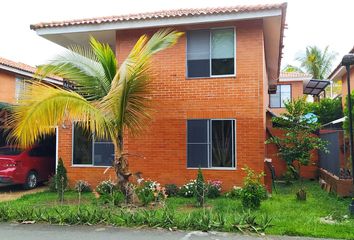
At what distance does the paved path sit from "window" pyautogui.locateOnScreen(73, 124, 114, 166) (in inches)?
193

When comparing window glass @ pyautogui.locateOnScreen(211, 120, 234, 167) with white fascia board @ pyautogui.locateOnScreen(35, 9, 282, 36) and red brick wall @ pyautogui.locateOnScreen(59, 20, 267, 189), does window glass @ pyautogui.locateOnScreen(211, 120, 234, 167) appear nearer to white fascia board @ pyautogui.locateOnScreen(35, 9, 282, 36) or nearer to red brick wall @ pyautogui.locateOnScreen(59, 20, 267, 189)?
red brick wall @ pyautogui.locateOnScreen(59, 20, 267, 189)

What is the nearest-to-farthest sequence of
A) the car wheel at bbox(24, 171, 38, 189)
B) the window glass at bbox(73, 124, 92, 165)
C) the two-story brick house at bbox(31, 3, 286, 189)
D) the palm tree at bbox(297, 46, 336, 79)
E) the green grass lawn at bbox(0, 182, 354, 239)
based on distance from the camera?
the green grass lawn at bbox(0, 182, 354, 239) → the two-story brick house at bbox(31, 3, 286, 189) → the window glass at bbox(73, 124, 92, 165) → the car wheel at bbox(24, 171, 38, 189) → the palm tree at bbox(297, 46, 336, 79)

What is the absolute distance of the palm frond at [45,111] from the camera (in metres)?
8.07

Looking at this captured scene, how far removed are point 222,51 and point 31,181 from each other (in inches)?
320

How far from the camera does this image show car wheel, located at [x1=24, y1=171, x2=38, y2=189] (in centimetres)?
1315

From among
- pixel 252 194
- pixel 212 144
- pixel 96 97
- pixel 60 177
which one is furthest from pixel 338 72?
pixel 60 177

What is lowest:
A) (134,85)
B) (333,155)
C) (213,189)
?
(213,189)

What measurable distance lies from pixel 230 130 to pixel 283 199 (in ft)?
8.11

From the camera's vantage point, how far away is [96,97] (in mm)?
→ 9430

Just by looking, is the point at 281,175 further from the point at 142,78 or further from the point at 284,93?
the point at 284,93

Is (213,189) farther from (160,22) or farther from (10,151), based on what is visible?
(10,151)

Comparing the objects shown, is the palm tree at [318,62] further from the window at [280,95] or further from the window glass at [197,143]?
the window glass at [197,143]

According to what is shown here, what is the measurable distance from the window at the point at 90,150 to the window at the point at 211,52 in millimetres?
3619

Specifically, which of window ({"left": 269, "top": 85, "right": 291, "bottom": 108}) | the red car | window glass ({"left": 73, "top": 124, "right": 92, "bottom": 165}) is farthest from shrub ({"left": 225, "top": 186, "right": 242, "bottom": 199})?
window ({"left": 269, "top": 85, "right": 291, "bottom": 108})
